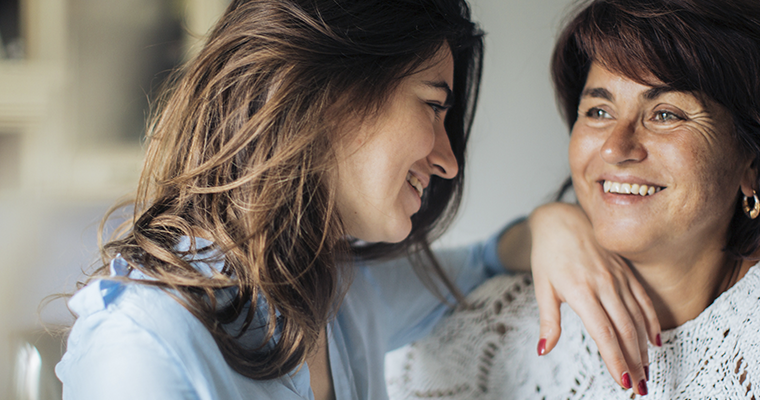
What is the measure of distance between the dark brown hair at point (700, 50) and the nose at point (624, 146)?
9 centimetres

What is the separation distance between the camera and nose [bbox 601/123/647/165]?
0.93 m

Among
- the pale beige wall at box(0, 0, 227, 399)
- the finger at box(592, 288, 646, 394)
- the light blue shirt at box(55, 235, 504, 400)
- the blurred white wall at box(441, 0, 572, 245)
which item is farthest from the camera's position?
the pale beige wall at box(0, 0, 227, 399)

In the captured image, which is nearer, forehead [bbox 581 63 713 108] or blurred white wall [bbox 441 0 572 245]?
forehead [bbox 581 63 713 108]

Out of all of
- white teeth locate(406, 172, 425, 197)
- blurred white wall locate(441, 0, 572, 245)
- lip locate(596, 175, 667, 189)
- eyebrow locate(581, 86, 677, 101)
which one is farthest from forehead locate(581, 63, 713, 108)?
blurred white wall locate(441, 0, 572, 245)

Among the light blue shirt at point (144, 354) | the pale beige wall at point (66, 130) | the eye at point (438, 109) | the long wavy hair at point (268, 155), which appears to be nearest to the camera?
the light blue shirt at point (144, 354)

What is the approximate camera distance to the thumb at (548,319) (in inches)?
37.4

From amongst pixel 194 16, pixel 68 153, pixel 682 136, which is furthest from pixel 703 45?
pixel 68 153

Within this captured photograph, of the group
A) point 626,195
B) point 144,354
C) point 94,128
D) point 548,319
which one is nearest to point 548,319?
point 548,319

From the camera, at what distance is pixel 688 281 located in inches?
40.1

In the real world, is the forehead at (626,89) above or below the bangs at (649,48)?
below

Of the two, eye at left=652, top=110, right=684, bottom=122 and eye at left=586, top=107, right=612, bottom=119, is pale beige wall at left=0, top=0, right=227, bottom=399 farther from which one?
eye at left=652, top=110, right=684, bottom=122

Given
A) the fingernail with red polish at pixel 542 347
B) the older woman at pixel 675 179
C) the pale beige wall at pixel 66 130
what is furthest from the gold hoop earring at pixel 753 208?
the pale beige wall at pixel 66 130

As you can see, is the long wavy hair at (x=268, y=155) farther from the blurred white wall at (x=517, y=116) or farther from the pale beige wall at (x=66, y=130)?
the pale beige wall at (x=66, y=130)

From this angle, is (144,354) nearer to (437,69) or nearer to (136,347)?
(136,347)
